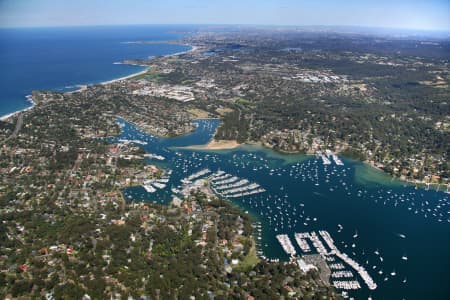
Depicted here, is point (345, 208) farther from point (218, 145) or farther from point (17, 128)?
point (17, 128)

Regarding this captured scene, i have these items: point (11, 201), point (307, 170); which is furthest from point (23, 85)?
point (307, 170)

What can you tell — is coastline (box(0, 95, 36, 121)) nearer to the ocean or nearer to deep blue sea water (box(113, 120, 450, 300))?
the ocean

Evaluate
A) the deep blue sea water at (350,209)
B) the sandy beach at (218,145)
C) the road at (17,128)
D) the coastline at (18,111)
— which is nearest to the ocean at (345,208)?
the deep blue sea water at (350,209)

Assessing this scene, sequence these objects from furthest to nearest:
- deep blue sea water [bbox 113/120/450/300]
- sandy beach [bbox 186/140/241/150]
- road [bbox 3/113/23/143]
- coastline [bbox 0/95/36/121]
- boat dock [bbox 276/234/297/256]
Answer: coastline [bbox 0/95/36/121] < road [bbox 3/113/23/143] < sandy beach [bbox 186/140/241/150] < boat dock [bbox 276/234/297/256] < deep blue sea water [bbox 113/120/450/300]

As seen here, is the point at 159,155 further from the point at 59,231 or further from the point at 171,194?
the point at 59,231

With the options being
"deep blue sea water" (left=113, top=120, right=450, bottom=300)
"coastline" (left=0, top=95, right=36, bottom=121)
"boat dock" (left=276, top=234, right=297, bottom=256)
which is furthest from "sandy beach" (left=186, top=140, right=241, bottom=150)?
"coastline" (left=0, top=95, right=36, bottom=121)

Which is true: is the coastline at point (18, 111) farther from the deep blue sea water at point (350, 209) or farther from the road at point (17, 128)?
the deep blue sea water at point (350, 209)
